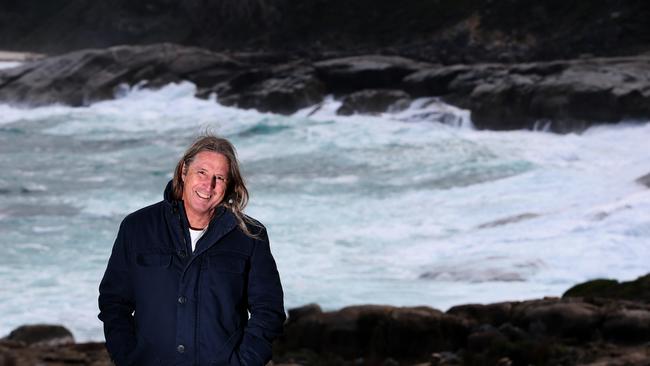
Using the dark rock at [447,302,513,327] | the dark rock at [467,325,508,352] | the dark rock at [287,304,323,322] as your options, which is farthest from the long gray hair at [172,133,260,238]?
the dark rock at [287,304,323,322]

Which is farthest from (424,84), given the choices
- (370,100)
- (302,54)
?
(302,54)

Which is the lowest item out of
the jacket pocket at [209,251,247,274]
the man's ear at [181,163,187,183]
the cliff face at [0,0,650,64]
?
the jacket pocket at [209,251,247,274]

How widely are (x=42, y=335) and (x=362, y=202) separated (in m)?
12.7

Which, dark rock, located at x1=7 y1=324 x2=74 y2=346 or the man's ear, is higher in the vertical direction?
the man's ear

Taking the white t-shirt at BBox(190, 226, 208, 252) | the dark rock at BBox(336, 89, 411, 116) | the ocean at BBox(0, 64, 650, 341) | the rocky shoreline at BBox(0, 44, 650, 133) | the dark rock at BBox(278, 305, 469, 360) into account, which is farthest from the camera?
the dark rock at BBox(336, 89, 411, 116)

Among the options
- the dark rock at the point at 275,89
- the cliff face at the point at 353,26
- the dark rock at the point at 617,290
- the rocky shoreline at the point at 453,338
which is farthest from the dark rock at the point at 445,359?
the cliff face at the point at 353,26

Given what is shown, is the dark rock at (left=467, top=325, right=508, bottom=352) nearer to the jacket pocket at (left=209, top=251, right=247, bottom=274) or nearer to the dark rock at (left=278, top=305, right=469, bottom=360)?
the dark rock at (left=278, top=305, right=469, bottom=360)

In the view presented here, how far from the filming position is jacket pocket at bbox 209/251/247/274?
3.75 metres

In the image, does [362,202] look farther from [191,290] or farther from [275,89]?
[191,290]

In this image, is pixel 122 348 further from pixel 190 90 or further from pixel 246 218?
pixel 190 90

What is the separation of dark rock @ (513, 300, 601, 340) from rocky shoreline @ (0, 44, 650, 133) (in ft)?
74.9

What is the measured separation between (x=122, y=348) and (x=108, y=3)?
6793 centimetres

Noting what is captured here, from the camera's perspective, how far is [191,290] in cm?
371

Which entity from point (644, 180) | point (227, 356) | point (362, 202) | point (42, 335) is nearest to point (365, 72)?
point (362, 202)
